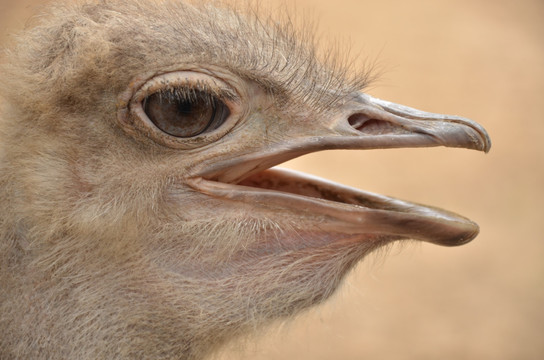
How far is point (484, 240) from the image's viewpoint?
6020mm

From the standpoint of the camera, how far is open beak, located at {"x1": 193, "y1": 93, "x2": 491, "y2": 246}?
1726 millimetres

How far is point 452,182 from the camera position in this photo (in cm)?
659

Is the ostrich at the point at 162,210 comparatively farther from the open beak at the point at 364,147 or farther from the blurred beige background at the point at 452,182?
the blurred beige background at the point at 452,182

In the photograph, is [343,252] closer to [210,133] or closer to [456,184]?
[210,133]

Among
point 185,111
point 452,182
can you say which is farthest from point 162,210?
point 452,182

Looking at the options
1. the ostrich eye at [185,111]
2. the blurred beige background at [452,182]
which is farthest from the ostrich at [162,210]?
the blurred beige background at [452,182]

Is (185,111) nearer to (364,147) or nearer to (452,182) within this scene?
(364,147)

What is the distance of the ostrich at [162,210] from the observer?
1749 mm

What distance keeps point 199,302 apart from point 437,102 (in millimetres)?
6275

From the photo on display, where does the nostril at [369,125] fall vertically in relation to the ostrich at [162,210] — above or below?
above

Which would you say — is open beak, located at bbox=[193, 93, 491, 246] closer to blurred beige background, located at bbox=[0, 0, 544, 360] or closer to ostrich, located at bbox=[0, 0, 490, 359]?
Answer: ostrich, located at bbox=[0, 0, 490, 359]

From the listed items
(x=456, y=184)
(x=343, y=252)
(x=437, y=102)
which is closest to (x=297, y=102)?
(x=343, y=252)

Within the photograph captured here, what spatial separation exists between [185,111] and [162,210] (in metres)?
0.25

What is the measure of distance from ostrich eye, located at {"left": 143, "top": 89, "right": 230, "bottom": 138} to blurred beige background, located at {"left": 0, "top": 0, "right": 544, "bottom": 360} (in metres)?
0.57
